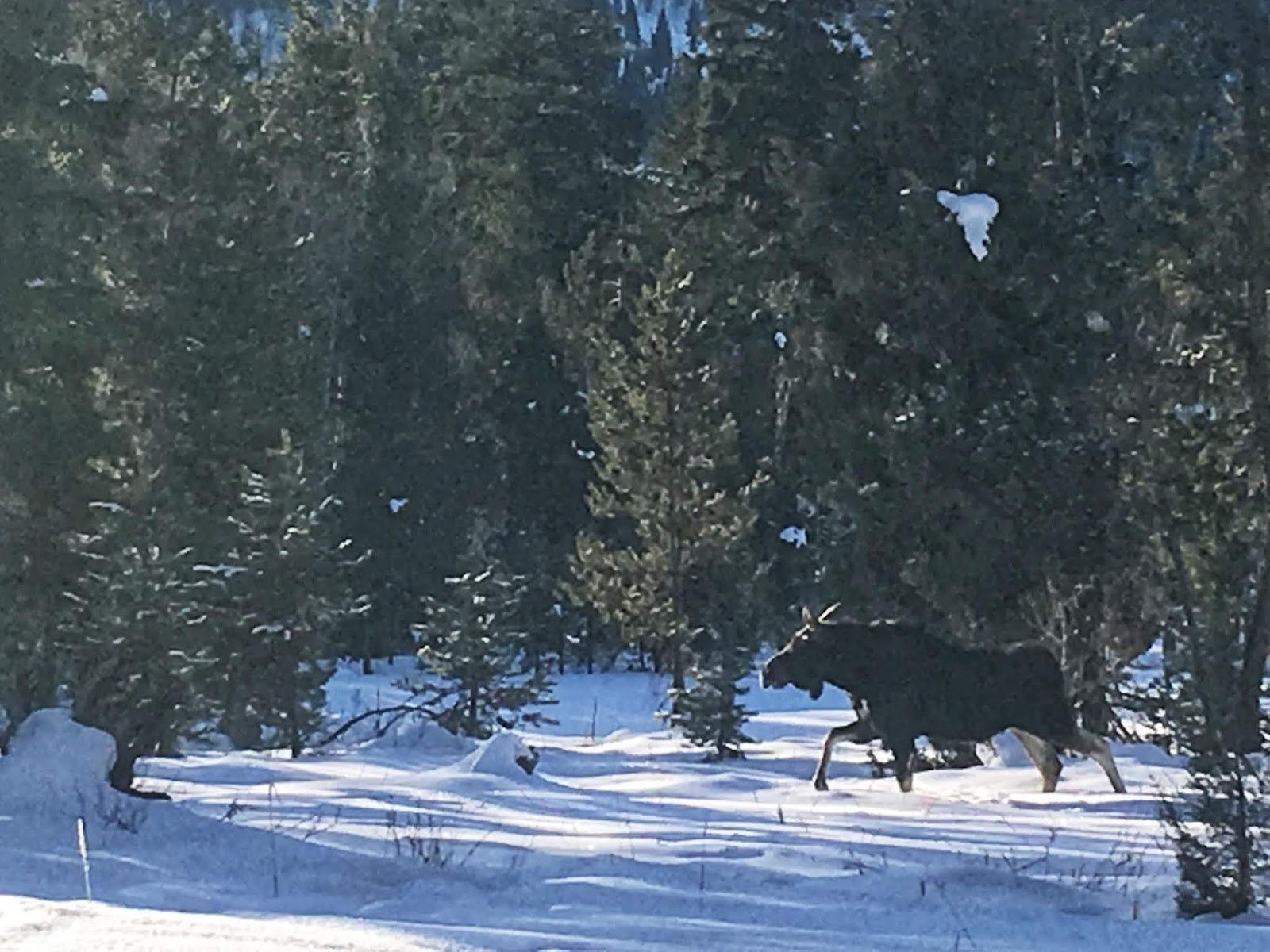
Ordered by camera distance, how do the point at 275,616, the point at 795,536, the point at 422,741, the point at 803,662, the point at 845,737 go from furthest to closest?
the point at 795,536
the point at 275,616
the point at 422,741
the point at 845,737
the point at 803,662

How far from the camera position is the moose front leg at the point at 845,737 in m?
14.4

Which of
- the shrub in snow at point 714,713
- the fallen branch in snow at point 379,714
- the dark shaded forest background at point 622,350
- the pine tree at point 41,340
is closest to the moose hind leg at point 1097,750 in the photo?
the dark shaded forest background at point 622,350

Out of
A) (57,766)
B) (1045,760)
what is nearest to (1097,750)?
(1045,760)

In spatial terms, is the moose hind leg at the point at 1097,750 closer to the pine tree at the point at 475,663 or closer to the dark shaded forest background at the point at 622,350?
the dark shaded forest background at the point at 622,350

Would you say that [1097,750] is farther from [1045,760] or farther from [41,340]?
[41,340]

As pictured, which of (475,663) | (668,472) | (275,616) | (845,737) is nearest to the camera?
(845,737)

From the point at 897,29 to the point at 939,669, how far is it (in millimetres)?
8163

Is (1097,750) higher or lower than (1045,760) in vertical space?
higher

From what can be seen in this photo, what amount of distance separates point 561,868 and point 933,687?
685 cm

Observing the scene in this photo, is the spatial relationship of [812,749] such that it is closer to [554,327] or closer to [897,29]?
[897,29]

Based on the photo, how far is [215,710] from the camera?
2289 centimetres

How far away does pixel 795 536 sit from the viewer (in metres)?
34.0

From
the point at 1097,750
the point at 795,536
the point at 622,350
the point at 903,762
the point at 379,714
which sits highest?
the point at 622,350

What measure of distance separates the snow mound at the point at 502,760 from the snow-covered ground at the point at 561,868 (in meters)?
0.76
